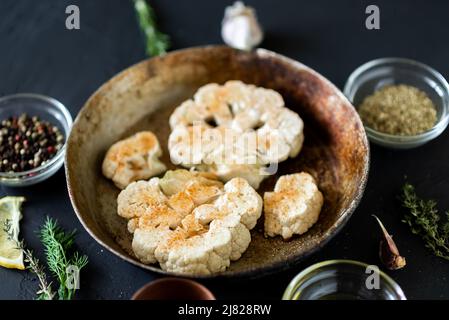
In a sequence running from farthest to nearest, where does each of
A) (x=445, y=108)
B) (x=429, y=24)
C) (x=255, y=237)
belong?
(x=429, y=24), (x=445, y=108), (x=255, y=237)

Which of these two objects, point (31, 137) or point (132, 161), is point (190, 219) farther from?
point (31, 137)

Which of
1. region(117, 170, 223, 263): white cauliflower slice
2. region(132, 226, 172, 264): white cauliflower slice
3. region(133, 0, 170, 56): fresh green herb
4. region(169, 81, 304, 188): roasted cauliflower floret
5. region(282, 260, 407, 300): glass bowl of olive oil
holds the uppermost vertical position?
region(133, 0, 170, 56): fresh green herb

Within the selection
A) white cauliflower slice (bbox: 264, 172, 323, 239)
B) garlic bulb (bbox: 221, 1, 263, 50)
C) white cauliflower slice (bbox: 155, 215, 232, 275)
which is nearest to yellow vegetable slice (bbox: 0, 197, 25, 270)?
white cauliflower slice (bbox: 155, 215, 232, 275)

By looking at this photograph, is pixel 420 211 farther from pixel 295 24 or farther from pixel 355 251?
pixel 295 24

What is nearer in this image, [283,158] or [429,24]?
[283,158]

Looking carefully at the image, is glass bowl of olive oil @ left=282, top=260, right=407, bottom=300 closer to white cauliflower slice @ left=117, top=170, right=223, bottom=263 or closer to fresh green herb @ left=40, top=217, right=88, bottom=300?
white cauliflower slice @ left=117, top=170, right=223, bottom=263
